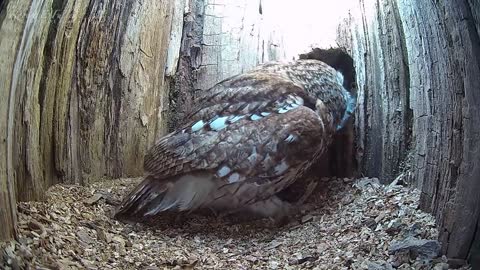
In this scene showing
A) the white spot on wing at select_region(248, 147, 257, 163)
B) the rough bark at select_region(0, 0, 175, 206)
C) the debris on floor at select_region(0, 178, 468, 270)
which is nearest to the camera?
the debris on floor at select_region(0, 178, 468, 270)

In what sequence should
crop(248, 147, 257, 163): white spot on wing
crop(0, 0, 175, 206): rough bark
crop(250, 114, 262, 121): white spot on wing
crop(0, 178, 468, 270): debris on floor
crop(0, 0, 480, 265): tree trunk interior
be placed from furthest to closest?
crop(250, 114, 262, 121): white spot on wing → crop(248, 147, 257, 163): white spot on wing → crop(0, 0, 175, 206): rough bark → crop(0, 178, 468, 270): debris on floor → crop(0, 0, 480, 265): tree trunk interior

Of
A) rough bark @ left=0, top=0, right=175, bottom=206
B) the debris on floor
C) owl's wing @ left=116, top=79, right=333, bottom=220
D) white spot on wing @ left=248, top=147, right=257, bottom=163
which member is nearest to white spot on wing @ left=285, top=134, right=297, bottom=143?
owl's wing @ left=116, top=79, right=333, bottom=220

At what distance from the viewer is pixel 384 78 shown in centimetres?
251

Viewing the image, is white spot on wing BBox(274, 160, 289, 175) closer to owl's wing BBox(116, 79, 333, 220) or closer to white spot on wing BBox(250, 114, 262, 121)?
owl's wing BBox(116, 79, 333, 220)

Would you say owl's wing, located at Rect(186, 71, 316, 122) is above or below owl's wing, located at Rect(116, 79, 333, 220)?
above

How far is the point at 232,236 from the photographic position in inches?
94.9

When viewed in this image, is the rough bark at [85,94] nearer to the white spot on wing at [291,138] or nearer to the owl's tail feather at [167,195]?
the owl's tail feather at [167,195]

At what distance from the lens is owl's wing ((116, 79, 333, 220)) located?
2.36 metres

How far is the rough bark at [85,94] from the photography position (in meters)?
1.98

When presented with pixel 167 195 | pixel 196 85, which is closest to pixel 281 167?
pixel 167 195

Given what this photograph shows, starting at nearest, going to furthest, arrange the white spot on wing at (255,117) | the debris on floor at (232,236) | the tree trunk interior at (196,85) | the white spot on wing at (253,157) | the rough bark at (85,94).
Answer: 1. the tree trunk interior at (196,85)
2. the debris on floor at (232,236)
3. the rough bark at (85,94)
4. the white spot on wing at (253,157)
5. the white spot on wing at (255,117)

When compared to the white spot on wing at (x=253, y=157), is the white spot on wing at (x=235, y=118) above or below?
above

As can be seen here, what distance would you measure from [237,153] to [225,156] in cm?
5

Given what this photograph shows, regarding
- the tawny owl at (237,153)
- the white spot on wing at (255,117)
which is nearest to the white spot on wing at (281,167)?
the tawny owl at (237,153)
